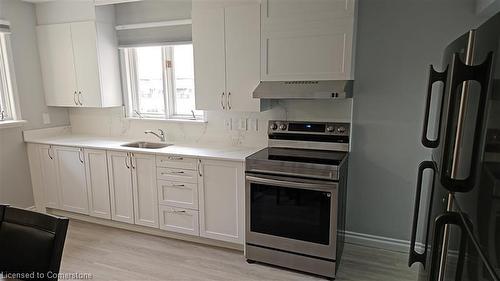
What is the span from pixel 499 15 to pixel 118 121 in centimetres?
396

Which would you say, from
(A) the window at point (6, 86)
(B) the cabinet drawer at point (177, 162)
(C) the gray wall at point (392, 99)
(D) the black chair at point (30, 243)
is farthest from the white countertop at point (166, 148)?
(D) the black chair at point (30, 243)

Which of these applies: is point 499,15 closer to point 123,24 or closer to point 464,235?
point 464,235

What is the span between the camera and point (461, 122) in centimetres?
105

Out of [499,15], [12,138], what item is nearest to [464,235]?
[499,15]

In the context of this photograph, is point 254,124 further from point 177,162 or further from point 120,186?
point 120,186

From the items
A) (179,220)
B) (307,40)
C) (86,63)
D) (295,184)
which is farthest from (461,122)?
(86,63)

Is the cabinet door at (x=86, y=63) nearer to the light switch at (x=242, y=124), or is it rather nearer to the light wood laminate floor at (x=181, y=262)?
the light wood laminate floor at (x=181, y=262)

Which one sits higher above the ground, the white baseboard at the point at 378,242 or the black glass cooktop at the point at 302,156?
the black glass cooktop at the point at 302,156

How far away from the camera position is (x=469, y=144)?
97 cm

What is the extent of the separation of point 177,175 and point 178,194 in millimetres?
194

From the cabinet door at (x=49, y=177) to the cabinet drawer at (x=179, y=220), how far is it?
1490 millimetres

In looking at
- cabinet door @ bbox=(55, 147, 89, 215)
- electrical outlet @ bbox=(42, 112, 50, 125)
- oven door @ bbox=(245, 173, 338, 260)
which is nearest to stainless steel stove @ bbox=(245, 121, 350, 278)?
oven door @ bbox=(245, 173, 338, 260)

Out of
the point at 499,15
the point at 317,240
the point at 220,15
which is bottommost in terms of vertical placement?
the point at 317,240

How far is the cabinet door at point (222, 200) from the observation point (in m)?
2.89
